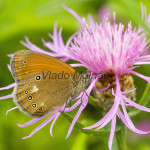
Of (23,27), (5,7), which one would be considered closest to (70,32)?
(23,27)

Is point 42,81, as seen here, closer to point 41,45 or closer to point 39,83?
point 39,83

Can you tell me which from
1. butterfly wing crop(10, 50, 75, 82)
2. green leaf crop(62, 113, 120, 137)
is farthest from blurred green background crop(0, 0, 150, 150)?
butterfly wing crop(10, 50, 75, 82)

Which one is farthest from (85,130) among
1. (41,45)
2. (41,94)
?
(41,45)

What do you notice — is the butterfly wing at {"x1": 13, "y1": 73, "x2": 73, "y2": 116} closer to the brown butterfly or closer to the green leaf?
the brown butterfly

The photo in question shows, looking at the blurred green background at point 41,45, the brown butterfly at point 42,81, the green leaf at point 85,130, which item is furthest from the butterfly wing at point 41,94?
the blurred green background at point 41,45

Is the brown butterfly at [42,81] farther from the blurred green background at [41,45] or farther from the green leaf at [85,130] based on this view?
the blurred green background at [41,45]

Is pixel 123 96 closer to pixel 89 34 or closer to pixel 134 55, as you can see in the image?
pixel 134 55
